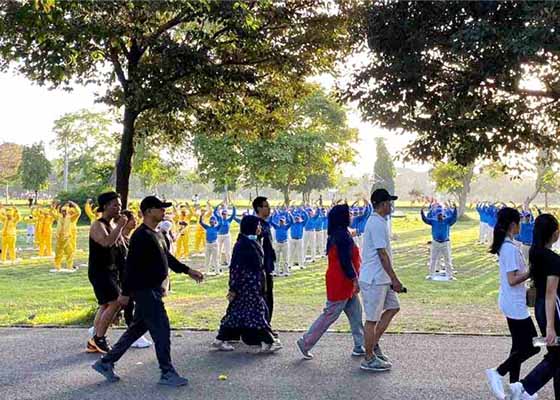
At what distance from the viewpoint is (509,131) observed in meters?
8.47

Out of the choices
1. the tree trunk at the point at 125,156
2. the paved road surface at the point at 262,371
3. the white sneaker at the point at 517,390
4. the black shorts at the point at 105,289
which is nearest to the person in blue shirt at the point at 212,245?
the tree trunk at the point at 125,156

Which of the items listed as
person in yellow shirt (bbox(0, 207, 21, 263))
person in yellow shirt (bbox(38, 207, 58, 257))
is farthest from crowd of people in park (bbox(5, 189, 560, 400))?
person in yellow shirt (bbox(38, 207, 58, 257))

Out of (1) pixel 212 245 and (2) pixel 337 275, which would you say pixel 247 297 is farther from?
(1) pixel 212 245

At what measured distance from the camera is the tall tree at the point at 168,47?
8219 millimetres

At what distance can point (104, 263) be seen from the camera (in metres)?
7.39

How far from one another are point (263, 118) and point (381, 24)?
11.7 feet

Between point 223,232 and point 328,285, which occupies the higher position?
point 223,232

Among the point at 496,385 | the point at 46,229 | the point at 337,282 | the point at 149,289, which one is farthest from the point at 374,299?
the point at 46,229

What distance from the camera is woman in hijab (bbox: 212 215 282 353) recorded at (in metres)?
7.59

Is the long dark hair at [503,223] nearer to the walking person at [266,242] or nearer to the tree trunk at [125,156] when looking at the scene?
the walking person at [266,242]

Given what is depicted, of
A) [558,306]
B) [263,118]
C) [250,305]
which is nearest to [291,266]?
[263,118]

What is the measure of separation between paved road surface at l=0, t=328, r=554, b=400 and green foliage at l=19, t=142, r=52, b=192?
5141cm

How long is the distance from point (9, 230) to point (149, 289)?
14.6 metres

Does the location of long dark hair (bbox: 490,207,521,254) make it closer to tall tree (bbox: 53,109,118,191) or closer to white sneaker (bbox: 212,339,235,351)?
white sneaker (bbox: 212,339,235,351)
